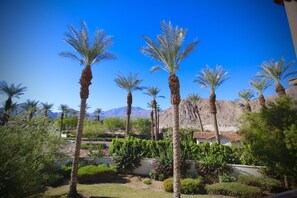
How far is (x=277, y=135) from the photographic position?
13016 mm

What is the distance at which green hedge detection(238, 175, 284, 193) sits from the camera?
1495cm

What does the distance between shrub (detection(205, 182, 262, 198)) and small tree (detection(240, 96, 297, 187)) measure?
6.90 ft

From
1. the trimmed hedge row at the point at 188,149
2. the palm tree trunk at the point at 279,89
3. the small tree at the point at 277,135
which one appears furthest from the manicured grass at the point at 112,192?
the palm tree trunk at the point at 279,89

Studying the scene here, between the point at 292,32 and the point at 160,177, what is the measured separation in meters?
19.1

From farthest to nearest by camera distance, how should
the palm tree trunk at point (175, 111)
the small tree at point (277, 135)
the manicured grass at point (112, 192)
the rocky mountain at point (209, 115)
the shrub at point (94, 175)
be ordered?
the rocky mountain at point (209, 115)
the shrub at point (94, 175)
the manicured grass at point (112, 192)
the palm tree trunk at point (175, 111)
the small tree at point (277, 135)

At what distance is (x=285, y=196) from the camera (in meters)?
3.01

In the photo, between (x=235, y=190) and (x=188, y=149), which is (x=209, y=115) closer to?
(x=188, y=149)

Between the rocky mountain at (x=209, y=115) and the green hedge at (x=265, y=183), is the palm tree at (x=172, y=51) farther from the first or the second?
the rocky mountain at (x=209, y=115)

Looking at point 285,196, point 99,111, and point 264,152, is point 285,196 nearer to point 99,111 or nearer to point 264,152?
point 264,152

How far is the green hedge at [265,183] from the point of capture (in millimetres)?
14953

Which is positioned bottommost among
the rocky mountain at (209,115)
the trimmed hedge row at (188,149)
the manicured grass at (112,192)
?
the manicured grass at (112,192)

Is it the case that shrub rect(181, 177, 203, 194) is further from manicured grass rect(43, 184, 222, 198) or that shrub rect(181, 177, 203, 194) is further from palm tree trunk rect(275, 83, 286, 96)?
palm tree trunk rect(275, 83, 286, 96)

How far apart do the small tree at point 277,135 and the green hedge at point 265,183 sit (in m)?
0.79

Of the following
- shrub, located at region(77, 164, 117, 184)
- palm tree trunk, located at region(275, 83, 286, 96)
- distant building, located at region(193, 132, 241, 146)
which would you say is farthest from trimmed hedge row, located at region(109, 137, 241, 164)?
distant building, located at region(193, 132, 241, 146)
